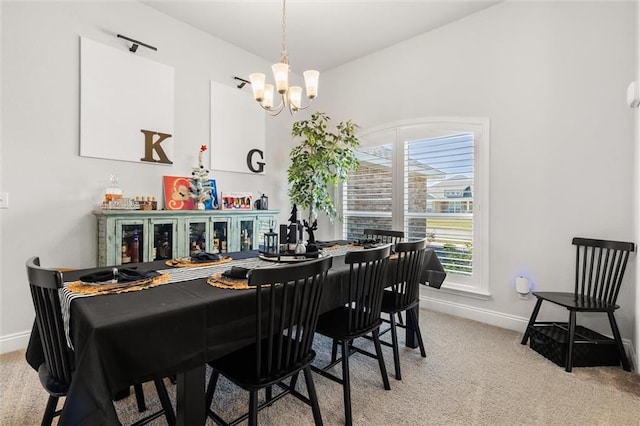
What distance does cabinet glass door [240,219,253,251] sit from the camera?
12.2ft

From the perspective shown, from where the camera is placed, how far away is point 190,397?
127 centimetres

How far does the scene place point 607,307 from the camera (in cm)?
233

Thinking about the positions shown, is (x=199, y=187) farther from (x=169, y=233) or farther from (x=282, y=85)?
(x=282, y=85)

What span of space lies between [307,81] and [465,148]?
1.97 m

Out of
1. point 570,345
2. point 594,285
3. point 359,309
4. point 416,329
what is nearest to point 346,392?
point 359,309

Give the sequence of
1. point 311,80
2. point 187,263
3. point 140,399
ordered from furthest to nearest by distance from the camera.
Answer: point 311,80, point 187,263, point 140,399

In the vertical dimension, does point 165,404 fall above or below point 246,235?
below

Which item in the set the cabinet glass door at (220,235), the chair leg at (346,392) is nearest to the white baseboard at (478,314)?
the chair leg at (346,392)

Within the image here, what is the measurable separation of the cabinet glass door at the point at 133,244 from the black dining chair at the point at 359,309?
1.93 metres

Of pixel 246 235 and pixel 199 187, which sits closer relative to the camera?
pixel 199 187

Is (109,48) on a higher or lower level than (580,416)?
higher

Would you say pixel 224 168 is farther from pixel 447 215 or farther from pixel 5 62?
pixel 447 215

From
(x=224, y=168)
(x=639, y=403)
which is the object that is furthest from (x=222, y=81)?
(x=639, y=403)

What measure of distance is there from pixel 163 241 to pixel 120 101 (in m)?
1.44
